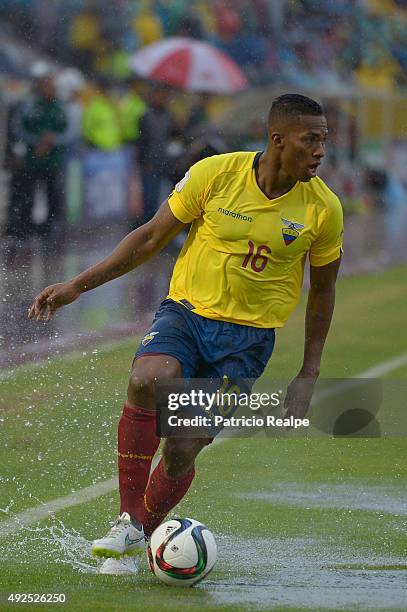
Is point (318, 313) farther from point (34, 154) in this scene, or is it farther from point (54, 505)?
point (34, 154)

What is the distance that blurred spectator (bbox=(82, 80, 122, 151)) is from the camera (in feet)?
64.2

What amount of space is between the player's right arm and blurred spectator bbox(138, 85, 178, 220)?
39.9ft

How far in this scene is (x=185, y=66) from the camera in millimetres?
20172

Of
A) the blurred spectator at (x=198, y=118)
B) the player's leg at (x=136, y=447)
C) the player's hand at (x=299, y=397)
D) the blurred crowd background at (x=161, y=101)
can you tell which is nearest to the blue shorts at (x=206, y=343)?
the player's leg at (x=136, y=447)

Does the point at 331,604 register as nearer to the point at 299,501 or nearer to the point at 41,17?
the point at 299,501

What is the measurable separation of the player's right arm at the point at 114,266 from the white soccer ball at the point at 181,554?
1016 millimetres

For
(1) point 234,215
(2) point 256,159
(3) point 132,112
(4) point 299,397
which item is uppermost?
(2) point 256,159

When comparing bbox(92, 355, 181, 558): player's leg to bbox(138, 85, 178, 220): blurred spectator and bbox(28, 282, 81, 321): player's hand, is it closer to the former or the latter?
bbox(28, 282, 81, 321): player's hand

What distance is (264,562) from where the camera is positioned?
5.86 meters

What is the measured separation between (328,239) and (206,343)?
0.68 metres

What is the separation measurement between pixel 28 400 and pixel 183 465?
3.50 metres

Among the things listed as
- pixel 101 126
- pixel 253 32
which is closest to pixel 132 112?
pixel 101 126

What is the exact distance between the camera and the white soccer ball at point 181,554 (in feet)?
17.5

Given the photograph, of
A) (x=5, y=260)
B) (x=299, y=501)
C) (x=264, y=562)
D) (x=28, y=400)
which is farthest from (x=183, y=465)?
(x=5, y=260)
